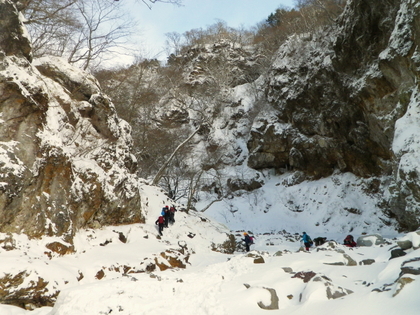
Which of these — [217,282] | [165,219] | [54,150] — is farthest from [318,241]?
[54,150]

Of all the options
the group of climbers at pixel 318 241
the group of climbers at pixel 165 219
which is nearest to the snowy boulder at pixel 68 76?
the group of climbers at pixel 165 219

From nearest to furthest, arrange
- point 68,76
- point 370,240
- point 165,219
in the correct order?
point 68,76, point 370,240, point 165,219

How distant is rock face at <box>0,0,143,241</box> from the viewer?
28.2 ft

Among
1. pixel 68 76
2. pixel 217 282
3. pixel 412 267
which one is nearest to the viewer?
pixel 412 267

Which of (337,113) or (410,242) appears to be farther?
(337,113)

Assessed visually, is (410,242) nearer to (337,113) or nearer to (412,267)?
(412,267)

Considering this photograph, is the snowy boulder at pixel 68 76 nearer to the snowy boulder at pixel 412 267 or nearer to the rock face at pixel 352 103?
the snowy boulder at pixel 412 267

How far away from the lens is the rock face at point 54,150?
8.61 m

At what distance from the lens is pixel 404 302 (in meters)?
3.92

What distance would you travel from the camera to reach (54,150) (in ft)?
32.1

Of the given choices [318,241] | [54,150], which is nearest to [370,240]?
[318,241]

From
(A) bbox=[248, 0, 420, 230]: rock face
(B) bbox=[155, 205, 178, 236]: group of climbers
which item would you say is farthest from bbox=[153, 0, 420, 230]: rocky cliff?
(B) bbox=[155, 205, 178, 236]: group of climbers

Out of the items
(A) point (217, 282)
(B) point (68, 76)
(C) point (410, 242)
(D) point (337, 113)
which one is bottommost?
(A) point (217, 282)

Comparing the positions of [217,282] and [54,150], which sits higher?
[54,150]
